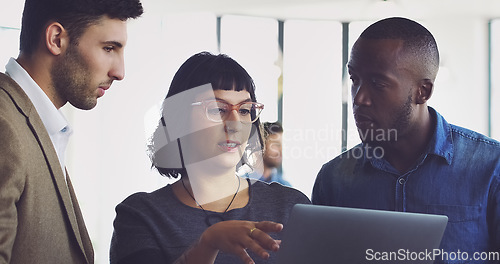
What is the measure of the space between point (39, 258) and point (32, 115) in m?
0.32

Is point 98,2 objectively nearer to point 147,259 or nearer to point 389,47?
point 147,259

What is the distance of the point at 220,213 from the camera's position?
1.46 m

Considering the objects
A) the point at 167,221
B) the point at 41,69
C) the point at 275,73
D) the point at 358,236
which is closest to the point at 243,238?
the point at 358,236

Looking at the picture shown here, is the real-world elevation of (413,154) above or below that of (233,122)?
below

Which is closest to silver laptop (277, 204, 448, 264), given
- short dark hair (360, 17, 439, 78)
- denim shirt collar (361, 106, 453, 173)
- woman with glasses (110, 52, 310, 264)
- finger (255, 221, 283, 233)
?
finger (255, 221, 283, 233)

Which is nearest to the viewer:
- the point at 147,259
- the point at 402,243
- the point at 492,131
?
the point at 402,243

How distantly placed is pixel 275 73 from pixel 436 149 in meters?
3.87

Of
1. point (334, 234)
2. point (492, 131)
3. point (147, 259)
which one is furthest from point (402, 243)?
point (492, 131)

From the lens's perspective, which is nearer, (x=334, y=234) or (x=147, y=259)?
(x=334, y=234)

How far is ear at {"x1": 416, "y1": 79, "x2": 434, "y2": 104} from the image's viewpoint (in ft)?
4.92

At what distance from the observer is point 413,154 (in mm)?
1494

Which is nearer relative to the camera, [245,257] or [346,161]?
[245,257]

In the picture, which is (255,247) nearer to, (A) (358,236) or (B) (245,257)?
(B) (245,257)

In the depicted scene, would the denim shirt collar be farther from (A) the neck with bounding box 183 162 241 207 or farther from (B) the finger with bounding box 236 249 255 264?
(B) the finger with bounding box 236 249 255 264
